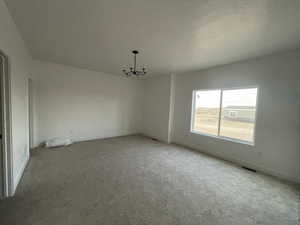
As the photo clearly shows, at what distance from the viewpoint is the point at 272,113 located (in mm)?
3014

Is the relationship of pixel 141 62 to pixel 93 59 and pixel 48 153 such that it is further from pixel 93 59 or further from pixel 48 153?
pixel 48 153

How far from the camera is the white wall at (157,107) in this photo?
213 inches

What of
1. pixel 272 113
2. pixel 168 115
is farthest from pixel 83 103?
pixel 272 113

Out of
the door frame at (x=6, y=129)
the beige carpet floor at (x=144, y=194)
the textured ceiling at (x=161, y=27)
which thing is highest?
the textured ceiling at (x=161, y=27)

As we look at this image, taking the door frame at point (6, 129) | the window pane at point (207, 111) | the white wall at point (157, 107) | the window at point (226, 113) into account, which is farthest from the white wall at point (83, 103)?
the window at point (226, 113)

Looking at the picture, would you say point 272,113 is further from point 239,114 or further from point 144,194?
point 144,194

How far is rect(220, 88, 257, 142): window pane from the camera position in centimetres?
339

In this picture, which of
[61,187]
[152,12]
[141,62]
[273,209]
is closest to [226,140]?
[273,209]

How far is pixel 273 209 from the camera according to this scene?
6.38ft

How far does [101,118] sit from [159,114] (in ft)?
7.72

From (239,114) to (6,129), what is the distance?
4734 mm

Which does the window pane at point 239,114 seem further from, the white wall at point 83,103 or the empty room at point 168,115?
the white wall at point 83,103

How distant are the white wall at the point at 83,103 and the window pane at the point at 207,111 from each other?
2.81m

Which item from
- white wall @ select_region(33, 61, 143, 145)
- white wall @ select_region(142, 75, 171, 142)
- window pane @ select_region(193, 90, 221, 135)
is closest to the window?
window pane @ select_region(193, 90, 221, 135)
